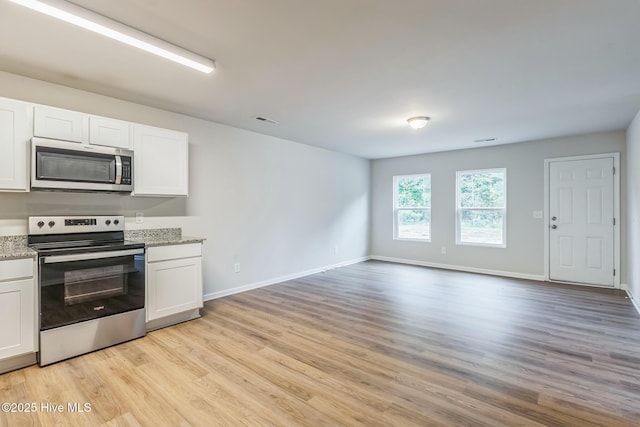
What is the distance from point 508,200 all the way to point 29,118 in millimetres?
6820

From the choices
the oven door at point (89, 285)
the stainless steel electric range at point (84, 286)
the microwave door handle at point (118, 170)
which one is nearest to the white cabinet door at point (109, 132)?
the microwave door handle at point (118, 170)

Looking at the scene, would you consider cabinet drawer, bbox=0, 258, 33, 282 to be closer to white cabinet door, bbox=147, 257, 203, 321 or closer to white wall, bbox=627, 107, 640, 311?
white cabinet door, bbox=147, 257, 203, 321

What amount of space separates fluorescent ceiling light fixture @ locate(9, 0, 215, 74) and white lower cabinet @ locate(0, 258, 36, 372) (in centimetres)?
182

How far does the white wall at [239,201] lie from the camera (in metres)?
3.13

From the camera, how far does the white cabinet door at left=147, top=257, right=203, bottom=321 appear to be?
324 centimetres

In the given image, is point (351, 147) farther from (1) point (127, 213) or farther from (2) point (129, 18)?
(2) point (129, 18)

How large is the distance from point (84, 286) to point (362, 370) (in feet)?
8.20

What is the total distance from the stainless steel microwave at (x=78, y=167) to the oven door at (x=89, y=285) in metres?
0.67

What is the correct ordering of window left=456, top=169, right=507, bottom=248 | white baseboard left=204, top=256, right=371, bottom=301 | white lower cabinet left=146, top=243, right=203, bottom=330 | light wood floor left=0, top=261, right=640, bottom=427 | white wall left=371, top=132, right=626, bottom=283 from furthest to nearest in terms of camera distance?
window left=456, top=169, right=507, bottom=248, white wall left=371, top=132, right=626, bottom=283, white baseboard left=204, top=256, right=371, bottom=301, white lower cabinet left=146, top=243, right=203, bottom=330, light wood floor left=0, top=261, right=640, bottom=427

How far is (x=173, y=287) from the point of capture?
11.2 feet

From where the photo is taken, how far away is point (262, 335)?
3.17 m

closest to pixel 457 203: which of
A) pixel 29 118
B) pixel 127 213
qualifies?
pixel 127 213

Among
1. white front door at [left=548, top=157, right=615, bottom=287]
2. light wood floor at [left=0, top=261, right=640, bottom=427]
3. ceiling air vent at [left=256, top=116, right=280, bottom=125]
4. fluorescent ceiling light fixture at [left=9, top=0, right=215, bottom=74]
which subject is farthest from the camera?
white front door at [left=548, top=157, right=615, bottom=287]

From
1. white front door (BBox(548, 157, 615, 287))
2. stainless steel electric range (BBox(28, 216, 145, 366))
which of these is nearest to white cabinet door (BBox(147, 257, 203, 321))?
stainless steel electric range (BBox(28, 216, 145, 366))
